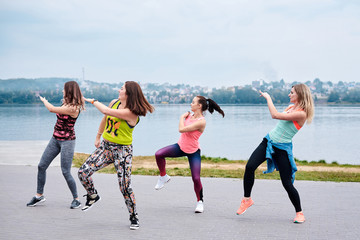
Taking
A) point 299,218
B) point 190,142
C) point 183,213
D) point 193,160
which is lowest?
point 183,213

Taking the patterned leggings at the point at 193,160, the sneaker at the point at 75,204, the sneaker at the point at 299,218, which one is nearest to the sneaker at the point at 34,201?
the sneaker at the point at 75,204

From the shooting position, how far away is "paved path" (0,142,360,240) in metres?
5.21

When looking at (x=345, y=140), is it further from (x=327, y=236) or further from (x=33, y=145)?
(x=327, y=236)

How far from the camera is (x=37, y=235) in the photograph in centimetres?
508

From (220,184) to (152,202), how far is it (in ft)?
6.68

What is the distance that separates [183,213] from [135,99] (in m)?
1.91

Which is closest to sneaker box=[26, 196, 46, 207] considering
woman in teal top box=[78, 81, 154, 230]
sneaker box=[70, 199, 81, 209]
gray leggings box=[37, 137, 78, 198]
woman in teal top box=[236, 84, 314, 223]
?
gray leggings box=[37, 137, 78, 198]

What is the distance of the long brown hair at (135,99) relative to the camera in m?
5.30

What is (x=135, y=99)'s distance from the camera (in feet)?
17.5

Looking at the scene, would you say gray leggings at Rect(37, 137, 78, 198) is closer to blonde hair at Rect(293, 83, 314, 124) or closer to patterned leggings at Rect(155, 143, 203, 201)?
patterned leggings at Rect(155, 143, 203, 201)

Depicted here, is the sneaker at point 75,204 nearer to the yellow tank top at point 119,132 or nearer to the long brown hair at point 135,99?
the yellow tank top at point 119,132

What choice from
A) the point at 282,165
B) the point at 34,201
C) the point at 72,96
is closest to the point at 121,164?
the point at 72,96

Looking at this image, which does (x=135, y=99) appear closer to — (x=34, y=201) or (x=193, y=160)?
(x=193, y=160)

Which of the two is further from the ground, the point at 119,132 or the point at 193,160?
the point at 119,132
